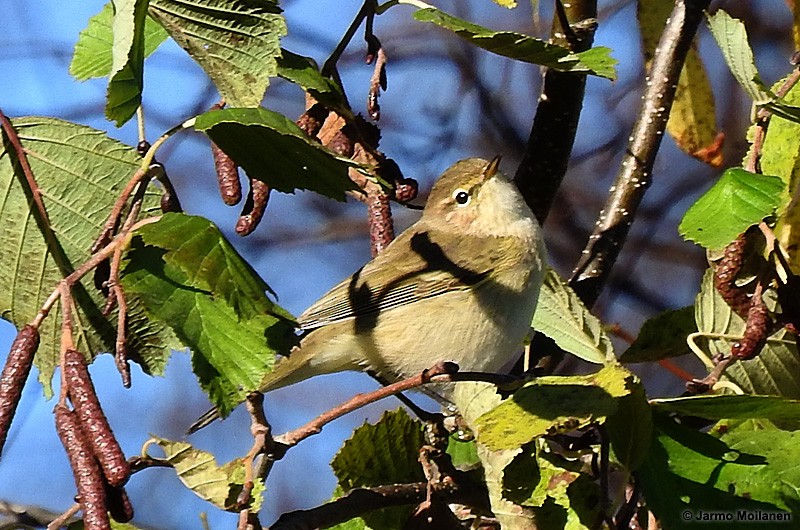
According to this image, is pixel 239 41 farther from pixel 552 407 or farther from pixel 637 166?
pixel 637 166

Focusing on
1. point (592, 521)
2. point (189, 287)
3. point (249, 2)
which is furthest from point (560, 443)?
point (249, 2)

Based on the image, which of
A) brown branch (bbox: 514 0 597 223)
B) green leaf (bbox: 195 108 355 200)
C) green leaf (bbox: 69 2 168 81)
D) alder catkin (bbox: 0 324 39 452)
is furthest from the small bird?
alder catkin (bbox: 0 324 39 452)

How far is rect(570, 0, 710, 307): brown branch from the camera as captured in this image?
5.69 feet

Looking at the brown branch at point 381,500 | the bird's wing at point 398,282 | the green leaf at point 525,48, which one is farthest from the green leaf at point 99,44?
the bird's wing at point 398,282

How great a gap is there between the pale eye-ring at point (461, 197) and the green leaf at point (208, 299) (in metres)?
1.17

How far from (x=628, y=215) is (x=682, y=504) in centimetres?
86

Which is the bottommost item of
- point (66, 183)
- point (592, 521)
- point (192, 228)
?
Result: point (592, 521)

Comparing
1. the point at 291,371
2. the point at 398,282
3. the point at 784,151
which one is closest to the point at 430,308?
the point at 398,282

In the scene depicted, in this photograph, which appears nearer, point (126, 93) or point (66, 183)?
point (126, 93)

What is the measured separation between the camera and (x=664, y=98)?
175cm

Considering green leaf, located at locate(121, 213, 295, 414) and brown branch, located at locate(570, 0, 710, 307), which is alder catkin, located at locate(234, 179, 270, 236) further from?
brown branch, located at locate(570, 0, 710, 307)

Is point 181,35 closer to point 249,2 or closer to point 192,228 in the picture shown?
point 249,2

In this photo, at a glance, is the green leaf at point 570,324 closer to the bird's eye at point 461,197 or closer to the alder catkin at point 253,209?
the alder catkin at point 253,209

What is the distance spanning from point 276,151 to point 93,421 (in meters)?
0.32
